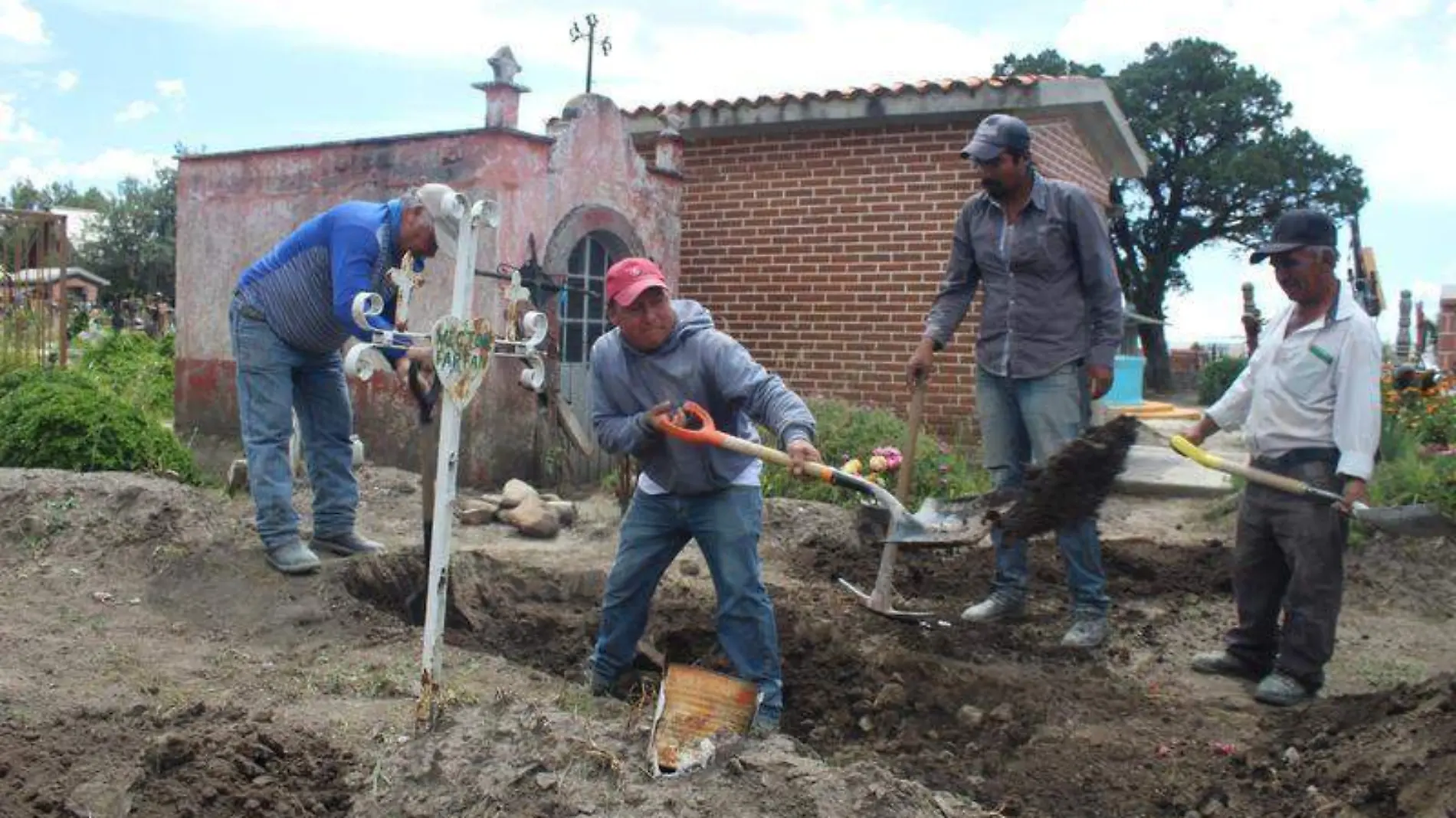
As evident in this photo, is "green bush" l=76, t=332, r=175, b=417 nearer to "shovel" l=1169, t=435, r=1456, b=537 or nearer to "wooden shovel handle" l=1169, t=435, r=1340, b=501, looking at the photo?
"wooden shovel handle" l=1169, t=435, r=1340, b=501

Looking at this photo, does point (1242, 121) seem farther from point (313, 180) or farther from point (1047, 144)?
point (313, 180)

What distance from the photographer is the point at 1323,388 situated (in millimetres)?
4500

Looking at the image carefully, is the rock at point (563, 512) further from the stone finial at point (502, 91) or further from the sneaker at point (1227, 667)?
the sneaker at point (1227, 667)

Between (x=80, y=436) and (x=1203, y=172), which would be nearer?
(x=80, y=436)

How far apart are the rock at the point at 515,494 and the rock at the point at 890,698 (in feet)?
12.8

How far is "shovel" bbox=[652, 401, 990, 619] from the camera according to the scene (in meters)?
3.66

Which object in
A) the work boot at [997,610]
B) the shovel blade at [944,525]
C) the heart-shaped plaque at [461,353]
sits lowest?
the work boot at [997,610]

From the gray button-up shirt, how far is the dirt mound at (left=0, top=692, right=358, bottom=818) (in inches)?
128

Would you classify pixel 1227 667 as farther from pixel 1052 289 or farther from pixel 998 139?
pixel 998 139

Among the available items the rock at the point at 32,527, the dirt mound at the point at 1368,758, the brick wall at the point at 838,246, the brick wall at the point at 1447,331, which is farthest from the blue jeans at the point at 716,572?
the brick wall at the point at 1447,331

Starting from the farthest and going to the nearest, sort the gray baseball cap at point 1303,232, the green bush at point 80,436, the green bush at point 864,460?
the green bush at point 864,460 → the green bush at point 80,436 → the gray baseball cap at point 1303,232

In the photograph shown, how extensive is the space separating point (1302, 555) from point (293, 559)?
4160 millimetres

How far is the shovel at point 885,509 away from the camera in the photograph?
366 centimetres

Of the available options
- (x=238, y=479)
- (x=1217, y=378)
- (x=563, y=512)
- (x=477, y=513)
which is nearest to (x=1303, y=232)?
(x=563, y=512)
